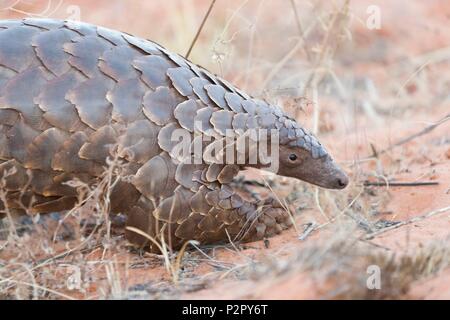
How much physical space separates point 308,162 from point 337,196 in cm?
86

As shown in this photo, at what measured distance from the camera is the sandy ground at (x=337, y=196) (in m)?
3.07

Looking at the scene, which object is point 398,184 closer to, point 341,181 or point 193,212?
point 341,181

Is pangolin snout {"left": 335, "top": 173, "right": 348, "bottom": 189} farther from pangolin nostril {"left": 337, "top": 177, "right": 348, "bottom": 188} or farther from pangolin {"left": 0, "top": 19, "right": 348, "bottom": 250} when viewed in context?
pangolin {"left": 0, "top": 19, "right": 348, "bottom": 250}

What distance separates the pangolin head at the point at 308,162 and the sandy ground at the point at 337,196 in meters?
0.24

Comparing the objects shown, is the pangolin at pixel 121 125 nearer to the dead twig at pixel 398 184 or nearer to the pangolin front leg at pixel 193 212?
the pangolin front leg at pixel 193 212

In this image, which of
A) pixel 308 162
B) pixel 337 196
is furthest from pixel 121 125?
pixel 337 196

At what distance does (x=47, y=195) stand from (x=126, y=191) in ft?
1.29

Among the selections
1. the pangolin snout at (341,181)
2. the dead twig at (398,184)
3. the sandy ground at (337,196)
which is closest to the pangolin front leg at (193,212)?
the sandy ground at (337,196)

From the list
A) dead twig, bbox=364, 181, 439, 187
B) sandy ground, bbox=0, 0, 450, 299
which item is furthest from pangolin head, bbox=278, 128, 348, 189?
dead twig, bbox=364, 181, 439, 187

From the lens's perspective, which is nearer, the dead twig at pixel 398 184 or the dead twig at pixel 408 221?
the dead twig at pixel 408 221

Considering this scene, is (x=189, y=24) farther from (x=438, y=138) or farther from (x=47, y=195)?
(x=47, y=195)

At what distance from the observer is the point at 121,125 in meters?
3.54
